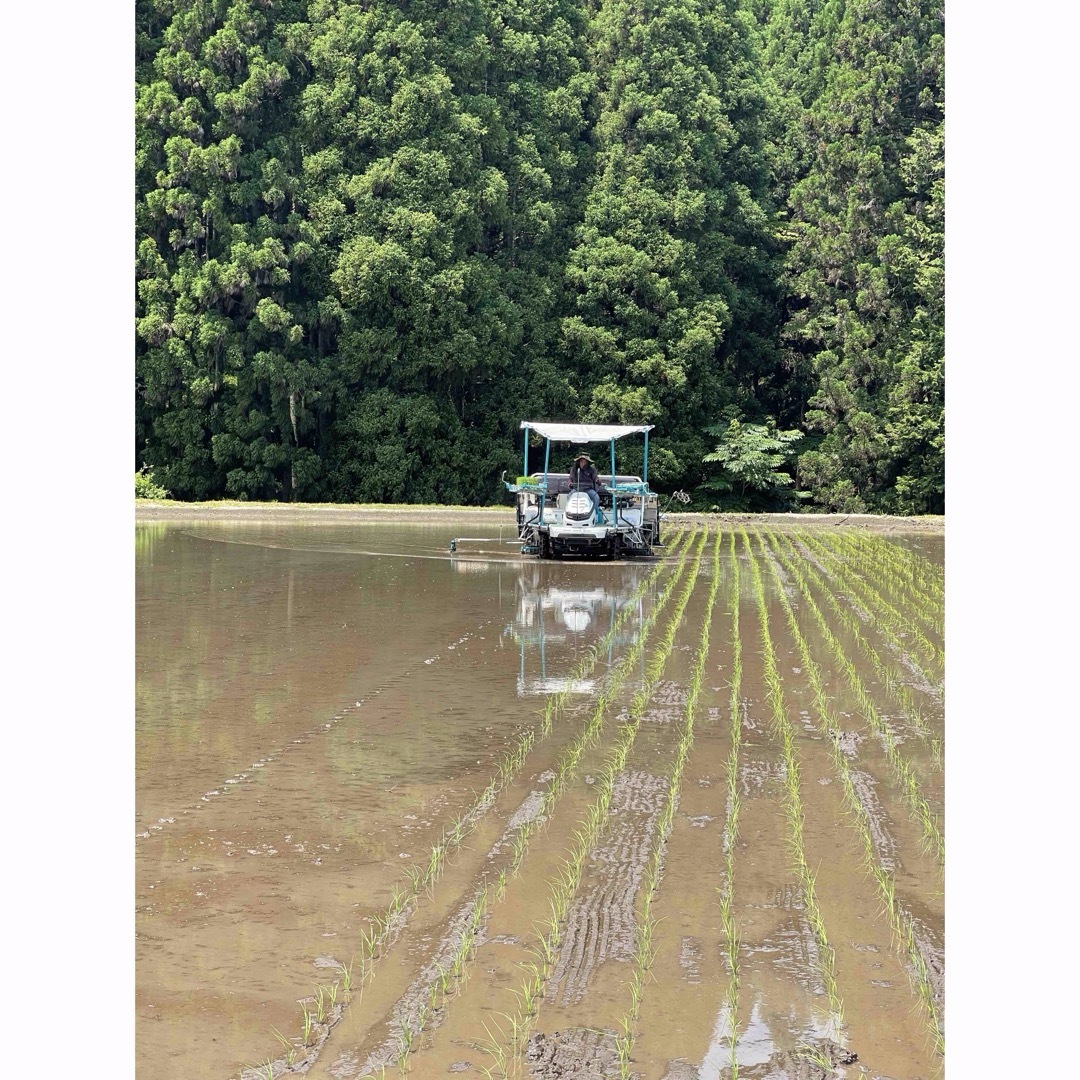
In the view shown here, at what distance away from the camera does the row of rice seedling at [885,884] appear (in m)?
4.27

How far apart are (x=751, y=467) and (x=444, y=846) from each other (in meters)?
33.3

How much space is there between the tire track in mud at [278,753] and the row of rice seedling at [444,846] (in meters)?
1.16

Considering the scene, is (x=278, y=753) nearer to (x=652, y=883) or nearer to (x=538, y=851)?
(x=538, y=851)

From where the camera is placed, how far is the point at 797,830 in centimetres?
612

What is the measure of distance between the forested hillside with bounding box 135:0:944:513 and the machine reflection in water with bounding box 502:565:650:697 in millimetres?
20496

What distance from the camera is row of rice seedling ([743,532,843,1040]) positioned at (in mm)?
4422

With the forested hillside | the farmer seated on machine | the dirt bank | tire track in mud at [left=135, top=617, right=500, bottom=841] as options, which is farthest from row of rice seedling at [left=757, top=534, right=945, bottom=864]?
the forested hillside

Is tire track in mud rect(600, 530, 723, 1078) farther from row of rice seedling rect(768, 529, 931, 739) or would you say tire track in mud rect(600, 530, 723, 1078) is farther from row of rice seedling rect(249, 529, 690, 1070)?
row of rice seedling rect(768, 529, 931, 739)

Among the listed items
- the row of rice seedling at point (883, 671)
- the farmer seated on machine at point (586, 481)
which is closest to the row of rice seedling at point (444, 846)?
the row of rice seedling at point (883, 671)

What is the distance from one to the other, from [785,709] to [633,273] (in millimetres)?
31388

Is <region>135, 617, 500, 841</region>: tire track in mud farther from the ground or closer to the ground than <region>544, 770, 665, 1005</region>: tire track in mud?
farther from the ground

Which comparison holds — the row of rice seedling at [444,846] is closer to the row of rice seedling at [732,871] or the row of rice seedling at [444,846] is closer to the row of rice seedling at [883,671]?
the row of rice seedling at [732,871]

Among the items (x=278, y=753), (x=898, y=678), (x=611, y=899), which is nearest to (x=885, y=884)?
(x=611, y=899)

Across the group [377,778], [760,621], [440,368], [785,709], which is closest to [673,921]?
[377,778]
